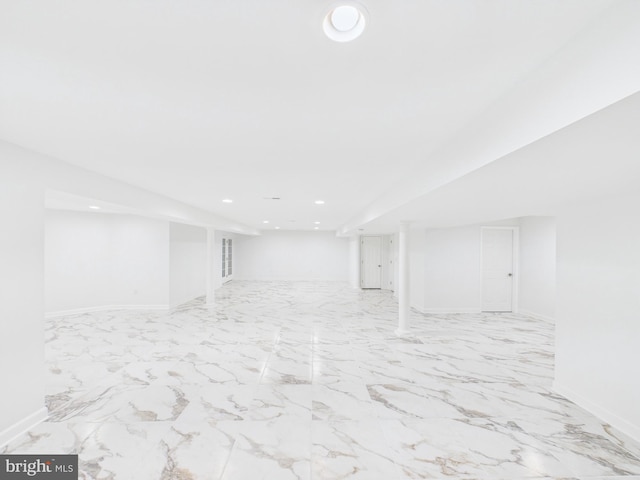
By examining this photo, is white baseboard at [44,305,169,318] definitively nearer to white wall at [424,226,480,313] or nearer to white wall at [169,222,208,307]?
white wall at [169,222,208,307]

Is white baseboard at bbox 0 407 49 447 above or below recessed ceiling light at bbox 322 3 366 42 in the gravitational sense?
below

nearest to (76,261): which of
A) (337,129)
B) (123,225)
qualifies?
(123,225)

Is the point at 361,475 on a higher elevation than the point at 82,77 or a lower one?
lower

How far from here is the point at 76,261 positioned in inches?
255

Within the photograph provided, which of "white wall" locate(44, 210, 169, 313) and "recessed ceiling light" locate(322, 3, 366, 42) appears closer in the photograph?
"recessed ceiling light" locate(322, 3, 366, 42)

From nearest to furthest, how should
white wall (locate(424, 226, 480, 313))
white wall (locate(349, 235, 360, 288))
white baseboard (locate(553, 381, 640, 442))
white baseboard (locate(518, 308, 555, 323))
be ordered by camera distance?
white baseboard (locate(553, 381, 640, 442)), white baseboard (locate(518, 308, 555, 323)), white wall (locate(424, 226, 480, 313)), white wall (locate(349, 235, 360, 288))

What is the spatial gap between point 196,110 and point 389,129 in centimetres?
118

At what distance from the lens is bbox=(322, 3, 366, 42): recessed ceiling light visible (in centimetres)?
98

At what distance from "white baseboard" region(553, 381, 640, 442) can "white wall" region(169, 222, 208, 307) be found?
7.47 meters

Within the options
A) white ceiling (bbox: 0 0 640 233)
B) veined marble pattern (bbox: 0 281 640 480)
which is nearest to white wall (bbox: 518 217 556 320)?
veined marble pattern (bbox: 0 281 640 480)

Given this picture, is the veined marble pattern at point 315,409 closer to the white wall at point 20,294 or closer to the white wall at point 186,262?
the white wall at point 20,294

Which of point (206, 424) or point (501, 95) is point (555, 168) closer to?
point (501, 95)

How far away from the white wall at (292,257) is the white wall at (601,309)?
10.3m

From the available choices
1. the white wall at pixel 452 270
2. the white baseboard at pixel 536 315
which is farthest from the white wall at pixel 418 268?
the white baseboard at pixel 536 315
